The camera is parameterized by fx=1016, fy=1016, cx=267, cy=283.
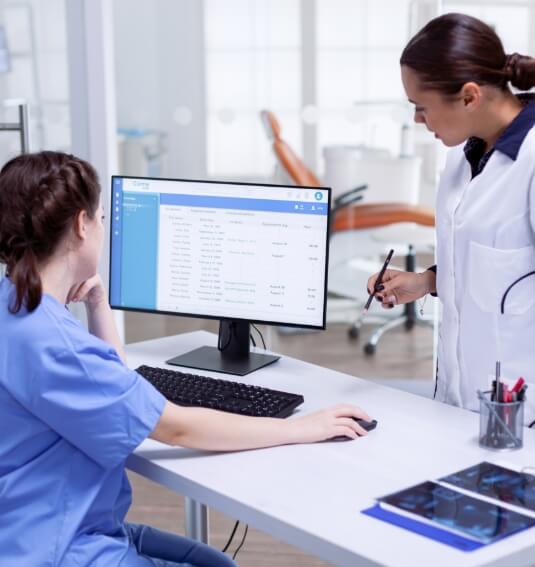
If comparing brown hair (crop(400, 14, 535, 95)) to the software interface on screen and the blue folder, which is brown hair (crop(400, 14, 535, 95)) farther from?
the blue folder

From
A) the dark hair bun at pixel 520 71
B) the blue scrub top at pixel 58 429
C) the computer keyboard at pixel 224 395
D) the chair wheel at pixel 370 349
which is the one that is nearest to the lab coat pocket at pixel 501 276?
the dark hair bun at pixel 520 71

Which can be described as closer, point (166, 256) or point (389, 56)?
point (166, 256)

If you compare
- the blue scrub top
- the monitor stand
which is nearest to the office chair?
the monitor stand

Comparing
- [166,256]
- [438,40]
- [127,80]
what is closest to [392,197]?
[127,80]

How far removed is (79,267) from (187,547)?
0.54 metres

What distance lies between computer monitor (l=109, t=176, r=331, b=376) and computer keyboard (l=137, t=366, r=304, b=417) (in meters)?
0.15

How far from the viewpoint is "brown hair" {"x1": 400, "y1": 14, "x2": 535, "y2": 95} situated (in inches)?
72.1

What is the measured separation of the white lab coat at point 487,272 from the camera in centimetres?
188

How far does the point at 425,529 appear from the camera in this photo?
139cm

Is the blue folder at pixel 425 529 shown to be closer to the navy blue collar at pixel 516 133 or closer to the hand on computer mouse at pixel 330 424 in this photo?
the hand on computer mouse at pixel 330 424

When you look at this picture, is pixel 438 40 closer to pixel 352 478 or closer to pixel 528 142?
pixel 528 142

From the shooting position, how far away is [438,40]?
184 centimetres

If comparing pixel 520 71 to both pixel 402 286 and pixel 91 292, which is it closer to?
pixel 402 286

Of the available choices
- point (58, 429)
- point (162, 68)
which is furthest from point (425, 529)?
point (162, 68)
